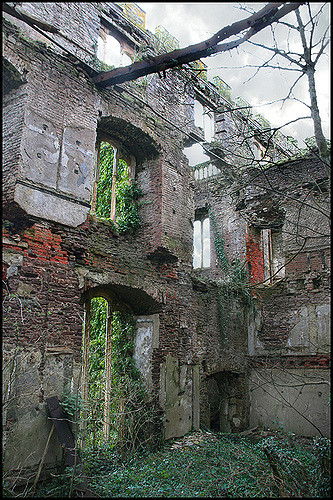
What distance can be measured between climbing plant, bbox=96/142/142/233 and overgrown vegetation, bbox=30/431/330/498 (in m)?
4.60

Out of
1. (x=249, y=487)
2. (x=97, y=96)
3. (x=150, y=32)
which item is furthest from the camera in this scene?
(x=150, y=32)

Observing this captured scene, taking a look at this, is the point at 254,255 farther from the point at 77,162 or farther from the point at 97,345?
the point at 77,162

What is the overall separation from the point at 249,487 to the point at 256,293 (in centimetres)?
580

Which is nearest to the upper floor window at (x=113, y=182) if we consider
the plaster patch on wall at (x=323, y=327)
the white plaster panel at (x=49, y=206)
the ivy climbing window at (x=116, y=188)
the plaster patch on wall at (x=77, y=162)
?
the ivy climbing window at (x=116, y=188)

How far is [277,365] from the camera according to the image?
394 inches

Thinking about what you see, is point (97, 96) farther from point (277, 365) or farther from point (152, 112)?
point (277, 365)

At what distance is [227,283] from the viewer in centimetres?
1084

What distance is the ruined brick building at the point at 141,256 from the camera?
6297 mm

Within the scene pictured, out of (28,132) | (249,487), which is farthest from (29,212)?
(249,487)

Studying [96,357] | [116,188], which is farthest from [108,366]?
[116,188]

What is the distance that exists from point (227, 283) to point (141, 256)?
10.4 ft

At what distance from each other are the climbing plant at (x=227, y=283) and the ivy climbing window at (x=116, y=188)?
3084mm

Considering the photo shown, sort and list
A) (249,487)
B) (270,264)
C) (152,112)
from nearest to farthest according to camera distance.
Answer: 1. (249,487)
2. (152,112)
3. (270,264)

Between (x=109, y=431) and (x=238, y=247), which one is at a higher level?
(x=238, y=247)
